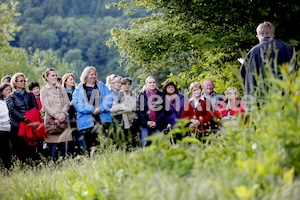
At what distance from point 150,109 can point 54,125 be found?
212 cm

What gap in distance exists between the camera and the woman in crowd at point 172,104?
37.8ft

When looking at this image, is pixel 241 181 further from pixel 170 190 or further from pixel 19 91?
pixel 19 91

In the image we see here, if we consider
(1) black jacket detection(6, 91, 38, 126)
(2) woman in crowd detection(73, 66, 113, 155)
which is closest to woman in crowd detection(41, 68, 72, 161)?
(1) black jacket detection(6, 91, 38, 126)

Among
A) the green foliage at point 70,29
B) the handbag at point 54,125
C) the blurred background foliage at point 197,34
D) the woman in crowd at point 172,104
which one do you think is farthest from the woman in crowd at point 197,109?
the green foliage at point 70,29

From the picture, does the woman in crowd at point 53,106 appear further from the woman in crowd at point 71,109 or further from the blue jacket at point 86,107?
the blue jacket at point 86,107

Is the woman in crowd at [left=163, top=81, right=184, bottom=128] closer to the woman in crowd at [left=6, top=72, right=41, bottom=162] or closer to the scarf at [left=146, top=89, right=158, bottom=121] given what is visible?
the scarf at [left=146, top=89, right=158, bottom=121]

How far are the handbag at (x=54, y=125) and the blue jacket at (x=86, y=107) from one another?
589mm

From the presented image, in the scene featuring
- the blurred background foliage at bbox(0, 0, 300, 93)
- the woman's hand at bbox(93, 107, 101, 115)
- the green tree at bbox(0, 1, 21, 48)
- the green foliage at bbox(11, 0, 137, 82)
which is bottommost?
the woman's hand at bbox(93, 107, 101, 115)

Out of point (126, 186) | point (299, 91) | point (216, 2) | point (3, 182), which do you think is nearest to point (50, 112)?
point (3, 182)

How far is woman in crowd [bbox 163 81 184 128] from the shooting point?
1152 cm

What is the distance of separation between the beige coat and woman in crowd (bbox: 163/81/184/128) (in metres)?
2.20

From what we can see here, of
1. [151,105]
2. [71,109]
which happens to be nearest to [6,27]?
[71,109]

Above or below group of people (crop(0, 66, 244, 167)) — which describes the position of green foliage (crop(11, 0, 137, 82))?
above

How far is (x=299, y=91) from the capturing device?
14.8 feet
